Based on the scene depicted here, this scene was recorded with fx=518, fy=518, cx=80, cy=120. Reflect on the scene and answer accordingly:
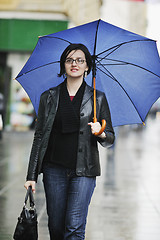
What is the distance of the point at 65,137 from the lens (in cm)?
400

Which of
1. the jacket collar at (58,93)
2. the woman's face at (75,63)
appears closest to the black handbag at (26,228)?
the jacket collar at (58,93)

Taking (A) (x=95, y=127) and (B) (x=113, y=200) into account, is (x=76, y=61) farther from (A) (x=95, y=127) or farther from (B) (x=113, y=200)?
(B) (x=113, y=200)

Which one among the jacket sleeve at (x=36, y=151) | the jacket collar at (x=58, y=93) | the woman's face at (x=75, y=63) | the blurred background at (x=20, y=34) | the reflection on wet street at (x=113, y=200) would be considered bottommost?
the reflection on wet street at (x=113, y=200)

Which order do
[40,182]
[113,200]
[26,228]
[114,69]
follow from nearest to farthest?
1. [26,228]
2. [114,69]
3. [113,200]
4. [40,182]

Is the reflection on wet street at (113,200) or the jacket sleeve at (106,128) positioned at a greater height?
the jacket sleeve at (106,128)

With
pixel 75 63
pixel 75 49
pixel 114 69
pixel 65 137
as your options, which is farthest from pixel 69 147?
pixel 114 69

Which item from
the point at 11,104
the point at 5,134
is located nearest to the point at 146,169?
the point at 5,134

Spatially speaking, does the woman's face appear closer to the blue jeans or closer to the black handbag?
the blue jeans

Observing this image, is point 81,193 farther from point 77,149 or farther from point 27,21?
point 27,21

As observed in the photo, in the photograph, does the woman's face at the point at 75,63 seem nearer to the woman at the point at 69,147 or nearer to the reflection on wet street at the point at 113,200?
the woman at the point at 69,147

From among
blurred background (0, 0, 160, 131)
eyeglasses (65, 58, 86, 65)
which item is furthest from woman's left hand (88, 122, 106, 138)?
blurred background (0, 0, 160, 131)

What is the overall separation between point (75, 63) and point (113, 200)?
14.3 ft

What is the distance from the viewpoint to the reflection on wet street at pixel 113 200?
616 cm

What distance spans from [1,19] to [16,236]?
20.1 metres
